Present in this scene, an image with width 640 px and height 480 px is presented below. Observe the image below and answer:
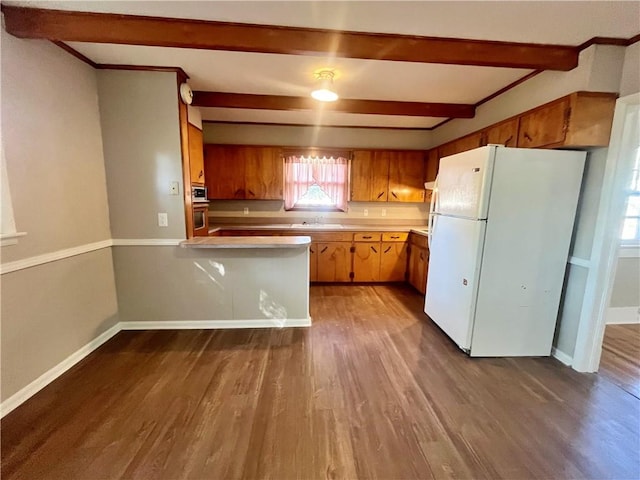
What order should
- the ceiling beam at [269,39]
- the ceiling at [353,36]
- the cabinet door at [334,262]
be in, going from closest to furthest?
the ceiling at [353,36], the ceiling beam at [269,39], the cabinet door at [334,262]

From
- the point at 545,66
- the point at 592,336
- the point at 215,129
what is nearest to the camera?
the point at 545,66

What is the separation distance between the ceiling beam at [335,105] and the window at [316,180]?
3.96ft

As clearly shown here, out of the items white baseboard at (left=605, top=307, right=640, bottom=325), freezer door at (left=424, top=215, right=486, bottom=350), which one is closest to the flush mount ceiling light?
freezer door at (left=424, top=215, right=486, bottom=350)

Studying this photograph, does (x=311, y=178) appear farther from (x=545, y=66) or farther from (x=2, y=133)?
(x=2, y=133)

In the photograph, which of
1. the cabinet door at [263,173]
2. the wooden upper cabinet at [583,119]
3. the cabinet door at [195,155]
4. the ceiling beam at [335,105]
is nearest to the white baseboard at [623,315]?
the wooden upper cabinet at [583,119]

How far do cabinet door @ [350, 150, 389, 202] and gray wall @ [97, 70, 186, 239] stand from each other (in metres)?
2.74

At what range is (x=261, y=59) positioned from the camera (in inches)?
93.6

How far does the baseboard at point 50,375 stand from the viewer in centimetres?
184

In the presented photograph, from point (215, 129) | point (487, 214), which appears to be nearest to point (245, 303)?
point (487, 214)

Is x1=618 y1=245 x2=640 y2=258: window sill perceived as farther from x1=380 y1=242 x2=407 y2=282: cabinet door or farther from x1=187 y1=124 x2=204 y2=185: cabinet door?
x1=187 y1=124 x2=204 y2=185: cabinet door

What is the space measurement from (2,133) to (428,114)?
383 centimetres

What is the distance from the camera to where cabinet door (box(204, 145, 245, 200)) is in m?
4.41

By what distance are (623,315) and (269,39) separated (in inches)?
183

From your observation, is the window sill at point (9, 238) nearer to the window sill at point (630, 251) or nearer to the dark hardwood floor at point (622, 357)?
the dark hardwood floor at point (622, 357)
